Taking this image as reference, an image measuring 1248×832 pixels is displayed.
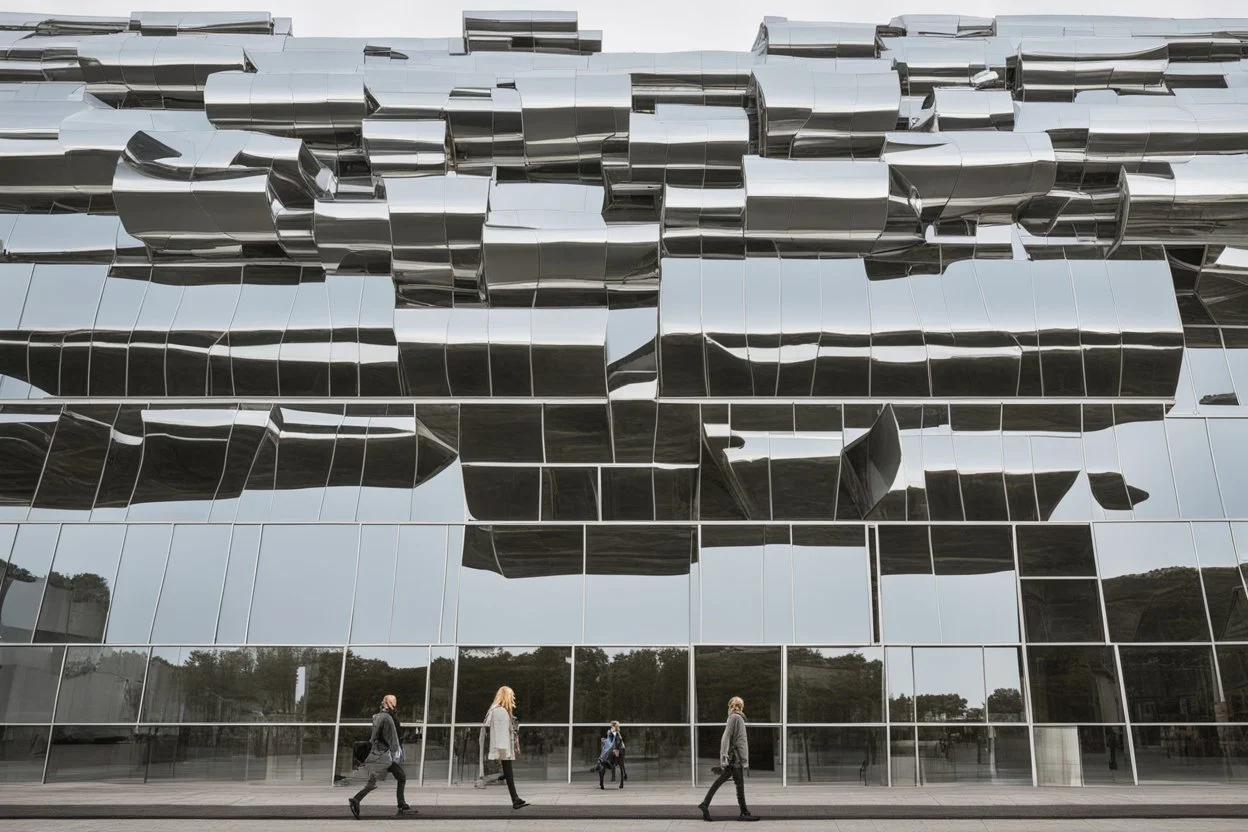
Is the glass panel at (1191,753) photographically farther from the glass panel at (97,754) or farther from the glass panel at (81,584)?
the glass panel at (97,754)

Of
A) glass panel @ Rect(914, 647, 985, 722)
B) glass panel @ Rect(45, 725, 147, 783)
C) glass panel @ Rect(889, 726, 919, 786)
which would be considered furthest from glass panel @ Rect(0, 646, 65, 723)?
glass panel @ Rect(914, 647, 985, 722)

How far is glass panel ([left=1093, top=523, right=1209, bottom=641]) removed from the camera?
67.1ft

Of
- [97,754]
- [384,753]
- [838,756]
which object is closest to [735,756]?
[384,753]

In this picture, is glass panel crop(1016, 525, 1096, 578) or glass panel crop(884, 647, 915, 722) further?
glass panel crop(1016, 525, 1096, 578)

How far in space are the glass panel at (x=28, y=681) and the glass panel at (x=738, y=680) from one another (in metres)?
13.1

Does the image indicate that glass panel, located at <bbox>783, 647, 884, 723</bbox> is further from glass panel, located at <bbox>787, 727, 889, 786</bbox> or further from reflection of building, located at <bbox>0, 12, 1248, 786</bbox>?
glass panel, located at <bbox>787, 727, 889, 786</bbox>

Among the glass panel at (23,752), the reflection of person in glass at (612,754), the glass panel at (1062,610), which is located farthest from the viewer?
the glass panel at (1062,610)

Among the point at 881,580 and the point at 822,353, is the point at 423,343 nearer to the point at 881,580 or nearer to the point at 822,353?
the point at 822,353

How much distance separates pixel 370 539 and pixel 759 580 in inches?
327

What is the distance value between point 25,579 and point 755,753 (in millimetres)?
15621

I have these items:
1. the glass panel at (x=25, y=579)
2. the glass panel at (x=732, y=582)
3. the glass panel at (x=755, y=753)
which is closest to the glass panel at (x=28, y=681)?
the glass panel at (x=25, y=579)

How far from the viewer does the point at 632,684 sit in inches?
798

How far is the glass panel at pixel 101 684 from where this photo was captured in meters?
19.9

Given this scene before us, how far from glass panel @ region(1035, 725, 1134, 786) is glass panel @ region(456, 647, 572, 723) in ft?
31.5
